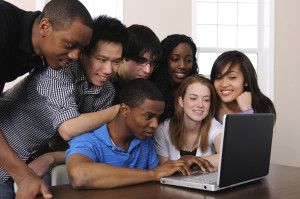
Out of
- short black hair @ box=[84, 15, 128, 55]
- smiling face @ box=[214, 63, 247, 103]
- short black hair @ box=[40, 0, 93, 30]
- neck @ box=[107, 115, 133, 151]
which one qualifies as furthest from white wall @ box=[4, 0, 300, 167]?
short black hair @ box=[40, 0, 93, 30]

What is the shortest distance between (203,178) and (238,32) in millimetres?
4015

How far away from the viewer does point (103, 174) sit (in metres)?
1.22

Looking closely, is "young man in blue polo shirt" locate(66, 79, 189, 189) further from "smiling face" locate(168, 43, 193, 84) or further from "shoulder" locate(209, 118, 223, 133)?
"smiling face" locate(168, 43, 193, 84)

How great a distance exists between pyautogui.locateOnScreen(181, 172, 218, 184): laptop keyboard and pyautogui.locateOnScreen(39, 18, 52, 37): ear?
775 millimetres

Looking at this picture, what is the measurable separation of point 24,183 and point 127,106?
0.65 meters

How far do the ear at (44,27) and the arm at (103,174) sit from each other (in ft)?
1.63

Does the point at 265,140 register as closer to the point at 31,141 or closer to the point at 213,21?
the point at 31,141

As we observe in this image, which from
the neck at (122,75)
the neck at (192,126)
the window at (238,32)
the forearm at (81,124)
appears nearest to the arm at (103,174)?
the forearm at (81,124)

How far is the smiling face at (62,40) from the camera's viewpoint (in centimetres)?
140

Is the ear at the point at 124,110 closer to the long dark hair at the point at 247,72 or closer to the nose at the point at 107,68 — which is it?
the nose at the point at 107,68

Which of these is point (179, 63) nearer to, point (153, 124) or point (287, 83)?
point (153, 124)

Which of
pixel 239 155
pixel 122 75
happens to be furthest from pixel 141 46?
pixel 239 155

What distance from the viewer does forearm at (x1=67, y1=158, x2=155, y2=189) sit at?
3.92 feet

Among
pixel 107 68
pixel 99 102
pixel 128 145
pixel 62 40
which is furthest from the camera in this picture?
pixel 99 102
